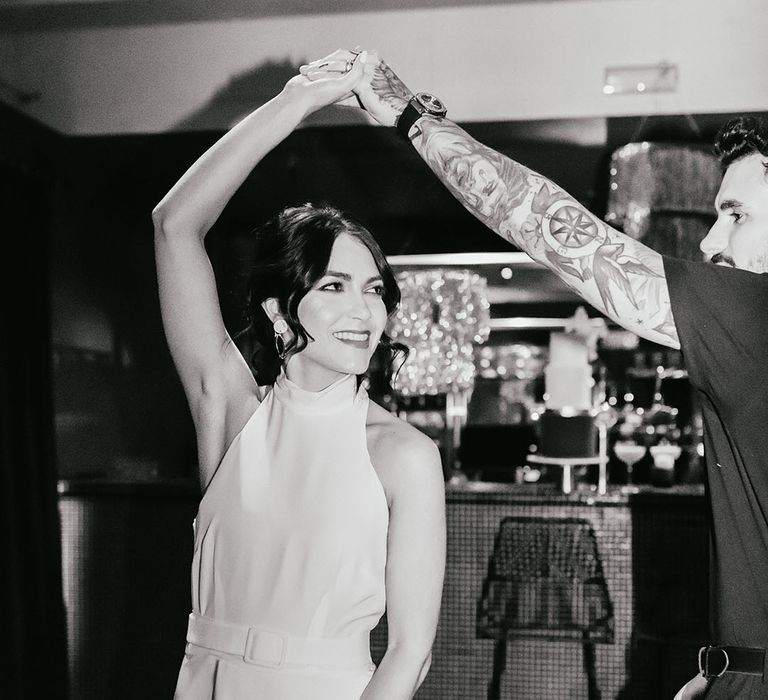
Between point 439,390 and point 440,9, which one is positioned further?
point 439,390

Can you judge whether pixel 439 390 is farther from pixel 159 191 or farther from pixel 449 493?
pixel 159 191

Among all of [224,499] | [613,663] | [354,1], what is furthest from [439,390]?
[224,499]

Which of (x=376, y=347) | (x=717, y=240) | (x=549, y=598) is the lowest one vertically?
(x=549, y=598)

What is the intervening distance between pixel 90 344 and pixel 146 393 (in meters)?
0.40

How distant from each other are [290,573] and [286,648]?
120 millimetres

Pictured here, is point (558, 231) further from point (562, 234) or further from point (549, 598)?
point (549, 598)

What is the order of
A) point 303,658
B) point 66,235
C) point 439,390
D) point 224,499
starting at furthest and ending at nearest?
point 66,235
point 439,390
point 224,499
point 303,658

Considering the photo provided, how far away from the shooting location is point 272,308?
1763 mm

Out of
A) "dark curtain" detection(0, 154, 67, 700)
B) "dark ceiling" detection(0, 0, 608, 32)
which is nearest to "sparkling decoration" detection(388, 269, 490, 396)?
"dark ceiling" detection(0, 0, 608, 32)

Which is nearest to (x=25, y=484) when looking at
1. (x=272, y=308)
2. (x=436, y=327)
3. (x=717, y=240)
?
(x=436, y=327)

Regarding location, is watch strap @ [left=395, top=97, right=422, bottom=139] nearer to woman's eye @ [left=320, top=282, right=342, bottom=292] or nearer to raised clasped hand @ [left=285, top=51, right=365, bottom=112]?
raised clasped hand @ [left=285, top=51, right=365, bottom=112]

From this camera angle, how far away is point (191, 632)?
5.25 ft

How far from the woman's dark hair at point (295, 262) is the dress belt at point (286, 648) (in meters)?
0.51

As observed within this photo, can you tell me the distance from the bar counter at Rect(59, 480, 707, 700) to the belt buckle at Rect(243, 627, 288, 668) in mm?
2068
